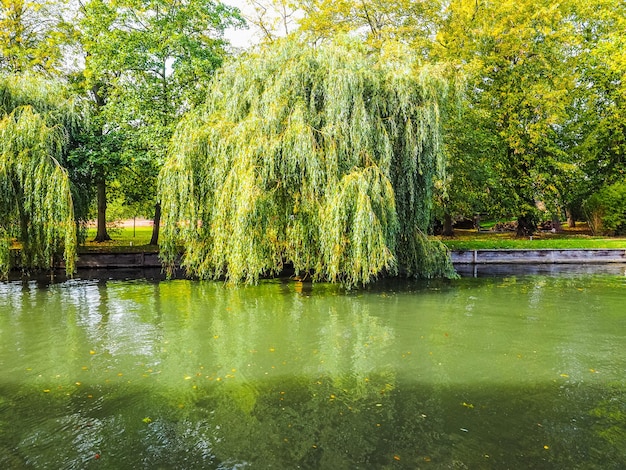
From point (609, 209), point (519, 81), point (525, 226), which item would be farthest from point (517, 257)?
point (519, 81)

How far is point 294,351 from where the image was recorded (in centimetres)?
830

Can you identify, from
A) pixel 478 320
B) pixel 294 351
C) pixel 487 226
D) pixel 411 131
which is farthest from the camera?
pixel 487 226

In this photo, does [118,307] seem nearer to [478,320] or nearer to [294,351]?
[294,351]

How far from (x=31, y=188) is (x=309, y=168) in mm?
8819

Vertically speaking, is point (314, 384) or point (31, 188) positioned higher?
point (31, 188)

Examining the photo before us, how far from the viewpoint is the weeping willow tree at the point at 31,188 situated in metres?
14.3

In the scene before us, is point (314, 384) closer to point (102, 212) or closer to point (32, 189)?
point (32, 189)

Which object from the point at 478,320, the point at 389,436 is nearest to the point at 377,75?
the point at 478,320

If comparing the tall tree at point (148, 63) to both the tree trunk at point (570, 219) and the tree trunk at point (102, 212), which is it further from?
the tree trunk at point (570, 219)

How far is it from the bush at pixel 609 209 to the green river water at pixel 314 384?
14863mm

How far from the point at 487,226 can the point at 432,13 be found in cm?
1782

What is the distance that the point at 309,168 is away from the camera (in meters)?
12.2

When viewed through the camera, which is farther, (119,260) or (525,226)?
(525,226)

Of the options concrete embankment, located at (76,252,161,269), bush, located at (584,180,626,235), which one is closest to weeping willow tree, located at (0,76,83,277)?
concrete embankment, located at (76,252,161,269)
